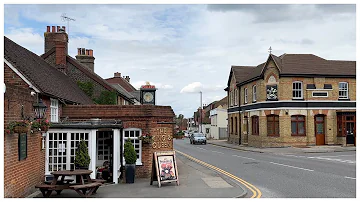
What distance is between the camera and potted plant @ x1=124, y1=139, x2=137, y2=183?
14945mm

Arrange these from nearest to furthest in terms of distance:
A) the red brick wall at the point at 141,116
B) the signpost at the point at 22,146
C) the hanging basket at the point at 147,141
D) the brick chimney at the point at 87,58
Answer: the signpost at the point at 22,146, the hanging basket at the point at 147,141, the red brick wall at the point at 141,116, the brick chimney at the point at 87,58

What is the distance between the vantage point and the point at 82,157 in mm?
13445

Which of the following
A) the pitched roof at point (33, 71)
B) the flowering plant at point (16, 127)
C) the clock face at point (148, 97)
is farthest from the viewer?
the clock face at point (148, 97)

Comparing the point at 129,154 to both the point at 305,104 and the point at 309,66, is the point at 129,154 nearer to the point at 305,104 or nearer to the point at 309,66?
the point at 305,104

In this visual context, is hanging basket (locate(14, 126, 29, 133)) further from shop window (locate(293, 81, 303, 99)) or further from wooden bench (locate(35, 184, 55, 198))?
shop window (locate(293, 81, 303, 99))

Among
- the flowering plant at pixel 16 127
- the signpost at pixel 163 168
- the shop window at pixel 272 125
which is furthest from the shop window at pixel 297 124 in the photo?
the flowering plant at pixel 16 127

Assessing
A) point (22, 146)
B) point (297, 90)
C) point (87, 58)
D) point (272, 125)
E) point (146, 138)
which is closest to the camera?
point (22, 146)

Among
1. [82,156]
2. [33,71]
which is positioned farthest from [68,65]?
[82,156]

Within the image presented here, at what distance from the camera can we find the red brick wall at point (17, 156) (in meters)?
10.1

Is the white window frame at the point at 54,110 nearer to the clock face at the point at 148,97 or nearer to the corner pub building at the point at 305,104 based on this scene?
the clock face at the point at 148,97

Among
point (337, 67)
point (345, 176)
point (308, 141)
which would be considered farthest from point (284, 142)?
point (345, 176)

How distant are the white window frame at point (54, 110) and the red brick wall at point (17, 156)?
2.72 meters

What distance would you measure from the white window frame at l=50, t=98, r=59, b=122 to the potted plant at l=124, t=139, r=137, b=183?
3295 millimetres

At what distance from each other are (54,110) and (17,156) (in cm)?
572
